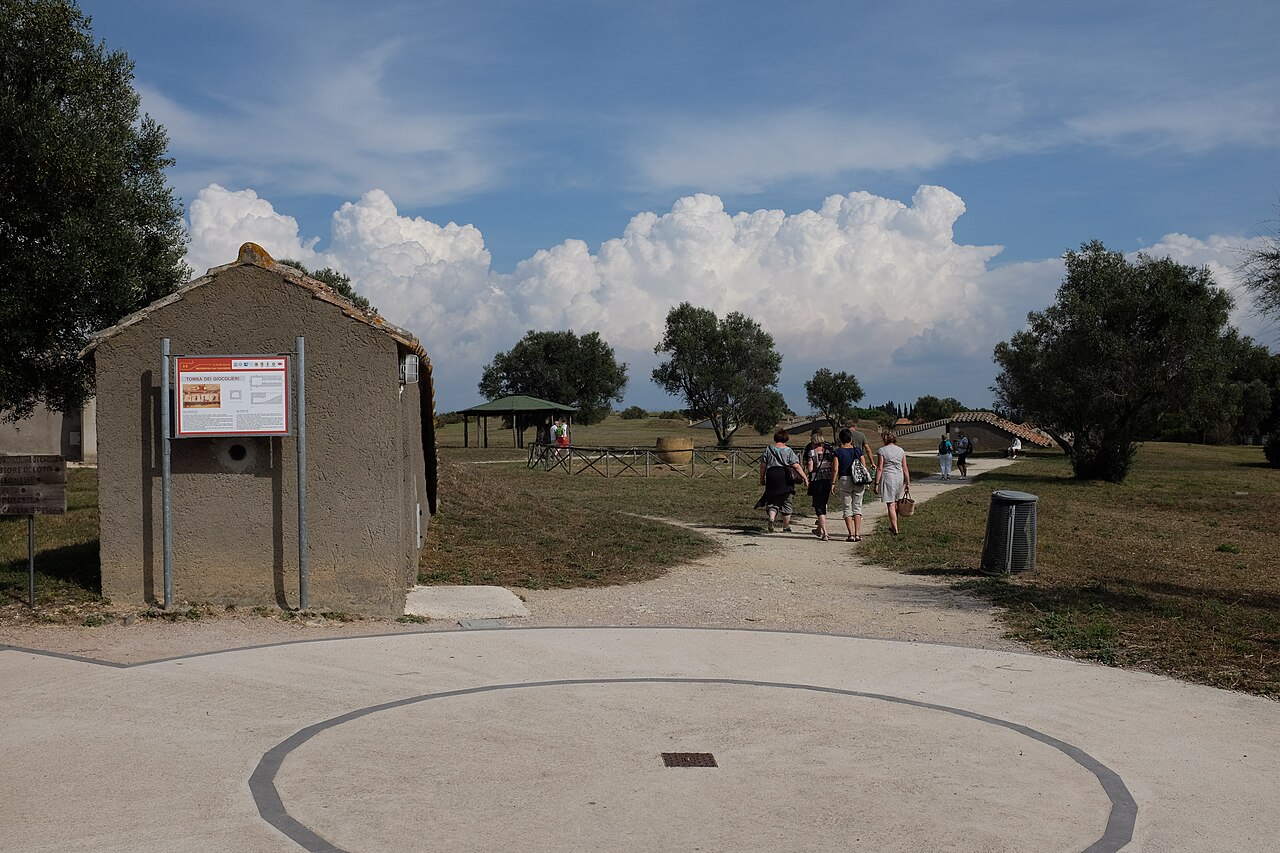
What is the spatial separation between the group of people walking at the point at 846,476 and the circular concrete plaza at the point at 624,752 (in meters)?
7.60

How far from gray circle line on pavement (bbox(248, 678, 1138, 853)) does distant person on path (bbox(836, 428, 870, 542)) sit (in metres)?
8.77

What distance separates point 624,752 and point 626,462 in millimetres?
30428

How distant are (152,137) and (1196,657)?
16.1 metres

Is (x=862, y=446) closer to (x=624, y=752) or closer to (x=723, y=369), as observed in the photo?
(x=624, y=752)

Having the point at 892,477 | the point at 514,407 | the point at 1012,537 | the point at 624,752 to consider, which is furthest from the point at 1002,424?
the point at 624,752

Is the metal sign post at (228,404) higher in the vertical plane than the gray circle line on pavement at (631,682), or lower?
higher

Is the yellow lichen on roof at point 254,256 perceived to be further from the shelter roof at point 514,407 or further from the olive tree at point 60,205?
the shelter roof at point 514,407

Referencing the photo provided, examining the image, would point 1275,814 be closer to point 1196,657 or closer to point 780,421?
point 1196,657

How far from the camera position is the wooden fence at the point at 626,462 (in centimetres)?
3556

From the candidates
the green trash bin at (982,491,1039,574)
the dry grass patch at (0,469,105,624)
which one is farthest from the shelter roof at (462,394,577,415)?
the green trash bin at (982,491,1039,574)

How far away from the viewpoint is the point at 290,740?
591 cm

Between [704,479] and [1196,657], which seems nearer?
[1196,657]

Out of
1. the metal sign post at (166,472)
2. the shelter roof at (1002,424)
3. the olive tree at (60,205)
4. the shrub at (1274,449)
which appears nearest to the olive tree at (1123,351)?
the shrub at (1274,449)

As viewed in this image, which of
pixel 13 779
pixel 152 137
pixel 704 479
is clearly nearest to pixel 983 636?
pixel 13 779
